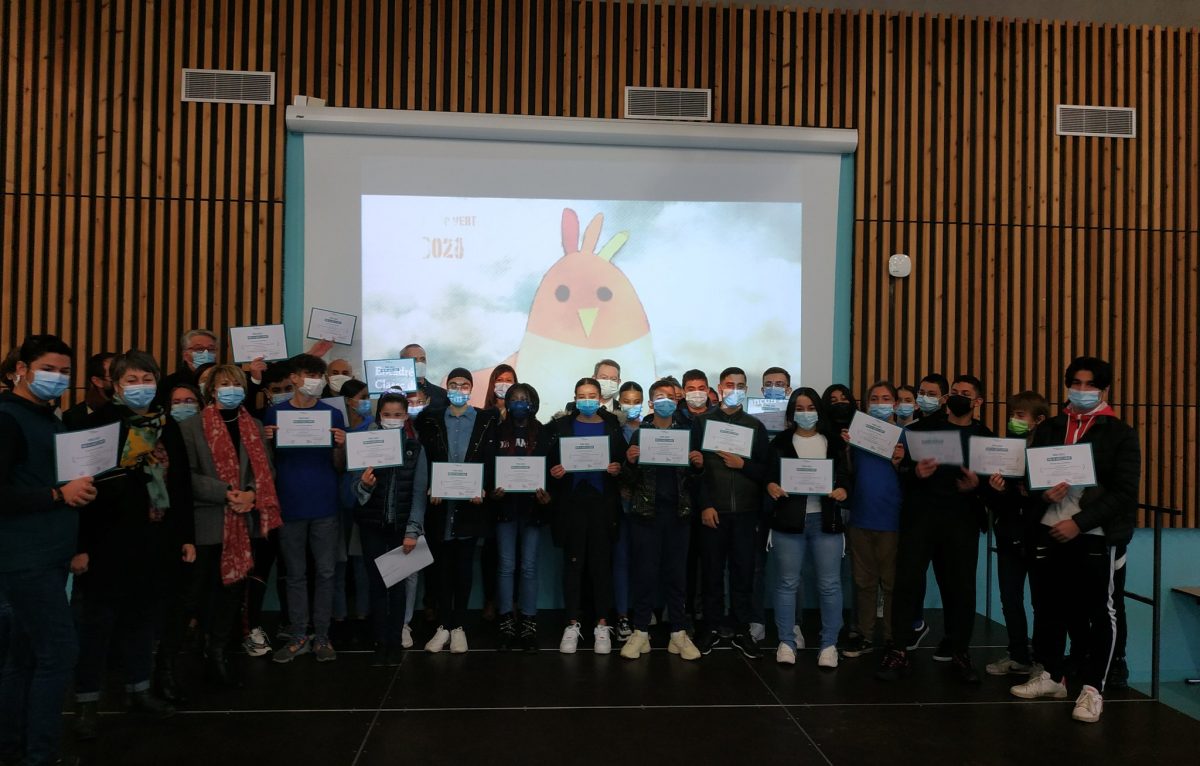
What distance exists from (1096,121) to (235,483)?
703 centimetres

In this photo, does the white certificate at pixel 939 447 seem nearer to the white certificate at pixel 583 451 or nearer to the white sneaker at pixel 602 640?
the white certificate at pixel 583 451

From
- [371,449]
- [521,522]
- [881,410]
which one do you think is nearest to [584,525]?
[521,522]

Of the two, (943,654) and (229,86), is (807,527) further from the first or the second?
(229,86)

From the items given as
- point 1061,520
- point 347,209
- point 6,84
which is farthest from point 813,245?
point 6,84

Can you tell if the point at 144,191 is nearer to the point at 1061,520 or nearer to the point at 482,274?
the point at 482,274

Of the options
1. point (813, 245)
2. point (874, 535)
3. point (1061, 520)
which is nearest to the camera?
point (1061, 520)

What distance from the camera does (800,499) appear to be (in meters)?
4.60

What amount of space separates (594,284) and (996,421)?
3533 millimetres

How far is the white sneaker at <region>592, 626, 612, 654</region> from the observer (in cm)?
471

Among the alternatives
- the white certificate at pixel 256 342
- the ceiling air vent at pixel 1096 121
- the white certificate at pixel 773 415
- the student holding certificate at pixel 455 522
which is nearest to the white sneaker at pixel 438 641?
the student holding certificate at pixel 455 522

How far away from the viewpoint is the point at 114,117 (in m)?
6.00

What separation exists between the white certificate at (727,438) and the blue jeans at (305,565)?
2.18 meters

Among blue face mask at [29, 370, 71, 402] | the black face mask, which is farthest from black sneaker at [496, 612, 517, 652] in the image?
the black face mask

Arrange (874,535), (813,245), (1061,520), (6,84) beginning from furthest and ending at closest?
(813,245), (6,84), (874,535), (1061,520)
